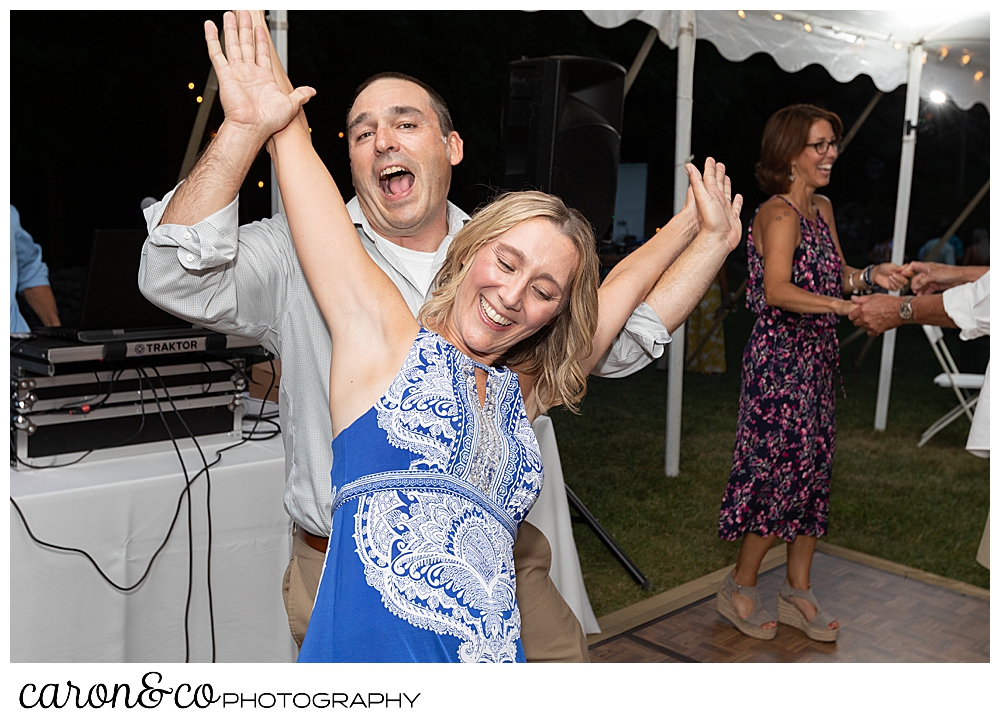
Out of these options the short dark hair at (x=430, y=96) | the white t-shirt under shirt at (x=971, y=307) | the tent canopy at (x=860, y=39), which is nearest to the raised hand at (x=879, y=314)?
the white t-shirt under shirt at (x=971, y=307)

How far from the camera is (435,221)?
1.94m

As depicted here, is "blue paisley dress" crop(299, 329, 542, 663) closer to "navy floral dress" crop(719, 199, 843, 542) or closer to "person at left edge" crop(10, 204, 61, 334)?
"navy floral dress" crop(719, 199, 843, 542)

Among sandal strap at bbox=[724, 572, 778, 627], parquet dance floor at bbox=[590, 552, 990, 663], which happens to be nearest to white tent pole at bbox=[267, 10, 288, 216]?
parquet dance floor at bbox=[590, 552, 990, 663]

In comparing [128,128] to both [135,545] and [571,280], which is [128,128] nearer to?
[135,545]

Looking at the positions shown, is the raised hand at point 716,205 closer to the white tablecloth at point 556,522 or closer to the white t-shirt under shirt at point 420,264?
the white t-shirt under shirt at point 420,264

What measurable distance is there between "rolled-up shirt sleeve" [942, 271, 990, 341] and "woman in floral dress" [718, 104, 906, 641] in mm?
367

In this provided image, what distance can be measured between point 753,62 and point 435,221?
56.5 ft

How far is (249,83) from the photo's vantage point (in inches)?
54.3

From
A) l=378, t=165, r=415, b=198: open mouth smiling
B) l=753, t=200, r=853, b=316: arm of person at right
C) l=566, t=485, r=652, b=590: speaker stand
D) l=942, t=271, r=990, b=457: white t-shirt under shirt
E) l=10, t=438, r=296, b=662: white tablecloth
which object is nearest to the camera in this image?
l=378, t=165, r=415, b=198: open mouth smiling

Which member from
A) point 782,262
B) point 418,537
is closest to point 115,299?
point 418,537

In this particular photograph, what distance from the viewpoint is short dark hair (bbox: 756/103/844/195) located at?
3121 millimetres

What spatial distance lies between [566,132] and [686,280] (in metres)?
1.47

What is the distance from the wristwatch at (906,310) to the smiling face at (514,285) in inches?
75.7

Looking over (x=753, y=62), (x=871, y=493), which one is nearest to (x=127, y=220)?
(x=871, y=493)
